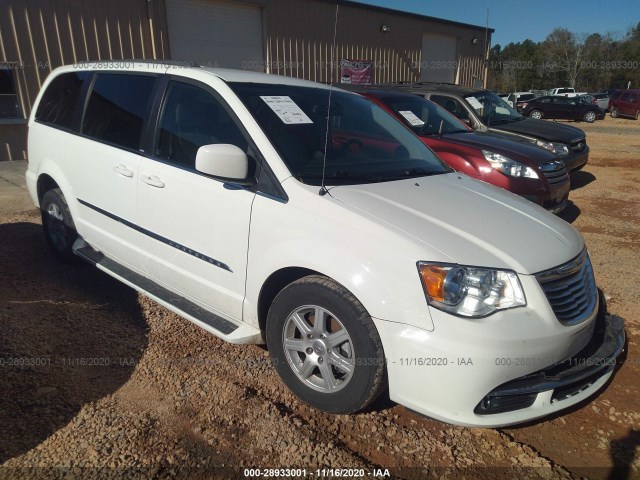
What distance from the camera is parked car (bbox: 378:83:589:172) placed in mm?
8031

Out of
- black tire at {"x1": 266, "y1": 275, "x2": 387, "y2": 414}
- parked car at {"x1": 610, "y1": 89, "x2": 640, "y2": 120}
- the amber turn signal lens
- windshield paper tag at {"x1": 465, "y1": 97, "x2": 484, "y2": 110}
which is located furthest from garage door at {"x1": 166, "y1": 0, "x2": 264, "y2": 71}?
parked car at {"x1": 610, "y1": 89, "x2": 640, "y2": 120}

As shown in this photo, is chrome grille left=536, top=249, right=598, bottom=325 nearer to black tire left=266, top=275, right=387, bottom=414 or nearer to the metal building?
black tire left=266, top=275, right=387, bottom=414

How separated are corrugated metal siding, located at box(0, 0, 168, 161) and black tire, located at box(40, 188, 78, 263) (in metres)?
7.37

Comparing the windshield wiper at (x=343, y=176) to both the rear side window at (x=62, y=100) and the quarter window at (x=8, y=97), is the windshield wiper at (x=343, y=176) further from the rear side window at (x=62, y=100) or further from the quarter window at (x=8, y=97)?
the quarter window at (x=8, y=97)

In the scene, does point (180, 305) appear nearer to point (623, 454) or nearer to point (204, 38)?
point (623, 454)

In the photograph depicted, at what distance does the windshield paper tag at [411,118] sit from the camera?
638 centimetres

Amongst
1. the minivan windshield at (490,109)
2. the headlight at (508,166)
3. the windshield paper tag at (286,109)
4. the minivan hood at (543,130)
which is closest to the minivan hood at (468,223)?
A: the windshield paper tag at (286,109)

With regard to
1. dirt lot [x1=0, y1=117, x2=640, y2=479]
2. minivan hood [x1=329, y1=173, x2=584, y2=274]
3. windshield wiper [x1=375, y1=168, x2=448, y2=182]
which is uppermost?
windshield wiper [x1=375, y1=168, x2=448, y2=182]

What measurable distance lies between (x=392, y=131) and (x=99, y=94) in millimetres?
2401

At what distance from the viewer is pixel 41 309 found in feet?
12.4

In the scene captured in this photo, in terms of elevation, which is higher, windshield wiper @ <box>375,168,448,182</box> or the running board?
windshield wiper @ <box>375,168,448,182</box>

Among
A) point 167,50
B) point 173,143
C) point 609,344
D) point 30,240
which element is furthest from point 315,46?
Result: point 609,344

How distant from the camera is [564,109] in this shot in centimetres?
2616

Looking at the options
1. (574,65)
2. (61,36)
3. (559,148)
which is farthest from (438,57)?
(574,65)
